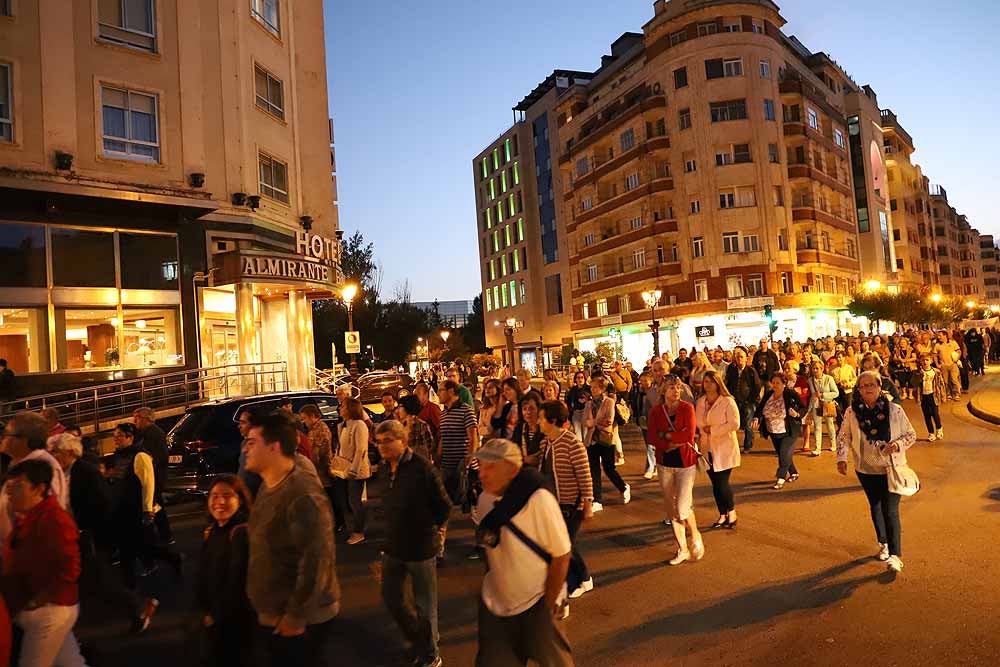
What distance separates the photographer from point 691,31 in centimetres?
4625

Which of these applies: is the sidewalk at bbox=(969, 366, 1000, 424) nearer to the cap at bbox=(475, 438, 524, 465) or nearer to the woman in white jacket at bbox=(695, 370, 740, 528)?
the woman in white jacket at bbox=(695, 370, 740, 528)

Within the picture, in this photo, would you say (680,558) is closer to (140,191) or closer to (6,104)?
(140,191)

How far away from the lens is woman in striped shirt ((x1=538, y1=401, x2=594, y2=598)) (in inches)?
221

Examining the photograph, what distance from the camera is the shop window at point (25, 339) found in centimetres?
1666

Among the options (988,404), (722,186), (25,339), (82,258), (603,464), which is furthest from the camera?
(722,186)

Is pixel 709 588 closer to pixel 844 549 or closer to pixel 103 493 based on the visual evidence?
pixel 844 549

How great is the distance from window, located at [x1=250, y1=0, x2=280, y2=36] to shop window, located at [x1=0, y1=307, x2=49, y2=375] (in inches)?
459

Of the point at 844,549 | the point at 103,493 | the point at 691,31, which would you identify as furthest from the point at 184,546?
the point at 691,31

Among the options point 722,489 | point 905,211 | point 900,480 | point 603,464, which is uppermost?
point 905,211

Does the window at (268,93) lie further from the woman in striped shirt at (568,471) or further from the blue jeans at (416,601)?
the blue jeans at (416,601)

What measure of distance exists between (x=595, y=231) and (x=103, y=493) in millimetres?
51929

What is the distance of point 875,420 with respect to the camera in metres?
6.33

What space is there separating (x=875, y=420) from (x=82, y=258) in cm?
1822

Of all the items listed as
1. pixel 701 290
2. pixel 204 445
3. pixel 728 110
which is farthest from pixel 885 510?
pixel 728 110
